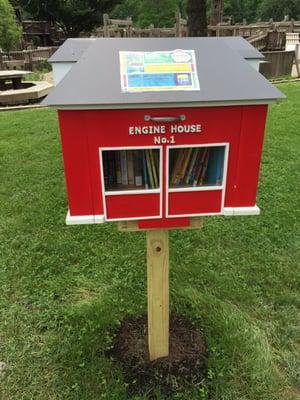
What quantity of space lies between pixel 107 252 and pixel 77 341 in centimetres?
96

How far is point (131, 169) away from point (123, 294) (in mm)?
1347

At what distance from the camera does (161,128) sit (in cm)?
158

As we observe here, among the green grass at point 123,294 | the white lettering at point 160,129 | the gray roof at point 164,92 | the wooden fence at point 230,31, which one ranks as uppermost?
the gray roof at point 164,92

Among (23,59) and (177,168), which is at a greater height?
(177,168)

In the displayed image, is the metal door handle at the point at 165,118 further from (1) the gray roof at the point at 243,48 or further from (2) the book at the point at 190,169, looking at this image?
(1) the gray roof at the point at 243,48

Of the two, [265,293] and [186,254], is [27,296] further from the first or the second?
[265,293]

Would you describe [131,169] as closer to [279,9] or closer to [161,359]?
[161,359]

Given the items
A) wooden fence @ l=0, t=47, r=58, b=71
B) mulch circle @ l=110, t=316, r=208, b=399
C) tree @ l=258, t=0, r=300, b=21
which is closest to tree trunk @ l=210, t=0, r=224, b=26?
wooden fence @ l=0, t=47, r=58, b=71

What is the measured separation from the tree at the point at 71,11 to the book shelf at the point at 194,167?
1158 inches

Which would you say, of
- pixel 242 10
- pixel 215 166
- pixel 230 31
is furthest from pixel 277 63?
pixel 242 10

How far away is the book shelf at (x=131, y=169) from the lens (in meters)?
1.75

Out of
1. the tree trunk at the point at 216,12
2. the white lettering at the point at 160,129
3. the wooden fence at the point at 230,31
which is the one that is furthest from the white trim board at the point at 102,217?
the tree trunk at the point at 216,12

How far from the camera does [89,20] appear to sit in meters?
29.2

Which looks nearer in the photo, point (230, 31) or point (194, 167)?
point (194, 167)
